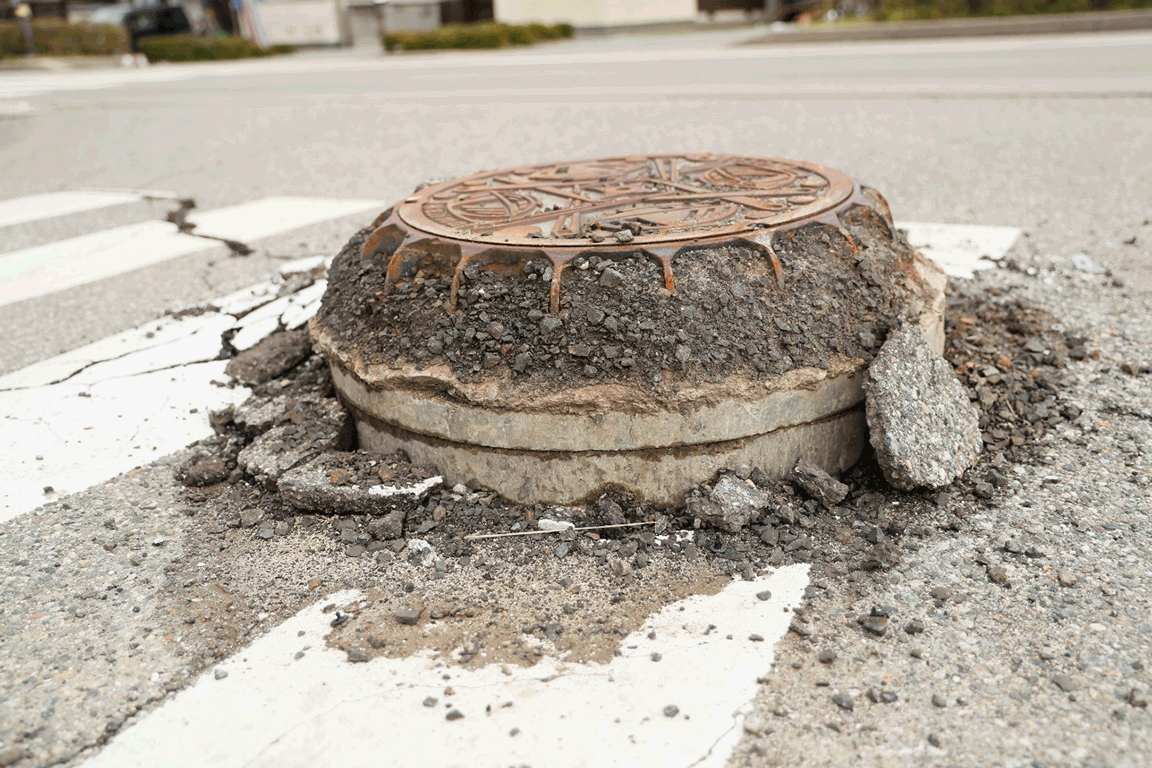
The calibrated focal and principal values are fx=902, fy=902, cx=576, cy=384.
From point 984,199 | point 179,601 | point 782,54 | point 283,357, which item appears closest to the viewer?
point 179,601

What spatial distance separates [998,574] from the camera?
215 cm

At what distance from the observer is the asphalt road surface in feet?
5.97

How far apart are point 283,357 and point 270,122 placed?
7.47 m

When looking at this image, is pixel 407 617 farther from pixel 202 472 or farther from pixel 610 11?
pixel 610 11

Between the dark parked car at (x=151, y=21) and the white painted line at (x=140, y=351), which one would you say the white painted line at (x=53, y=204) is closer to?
the white painted line at (x=140, y=351)

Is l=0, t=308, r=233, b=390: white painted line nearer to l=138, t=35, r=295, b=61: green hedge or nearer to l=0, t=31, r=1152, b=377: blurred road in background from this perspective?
l=0, t=31, r=1152, b=377: blurred road in background

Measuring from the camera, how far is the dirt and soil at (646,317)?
2.43 metres

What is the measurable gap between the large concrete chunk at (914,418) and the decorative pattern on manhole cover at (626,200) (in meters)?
0.51

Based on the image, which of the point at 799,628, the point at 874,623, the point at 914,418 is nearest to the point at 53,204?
the point at 914,418

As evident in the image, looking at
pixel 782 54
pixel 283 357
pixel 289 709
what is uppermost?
pixel 782 54

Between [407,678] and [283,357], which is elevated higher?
[283,357]

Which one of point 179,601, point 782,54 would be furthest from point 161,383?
point 782,54

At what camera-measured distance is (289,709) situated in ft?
6.18

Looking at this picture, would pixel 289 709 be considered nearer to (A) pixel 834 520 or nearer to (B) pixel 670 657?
(B) pixel 670 657
